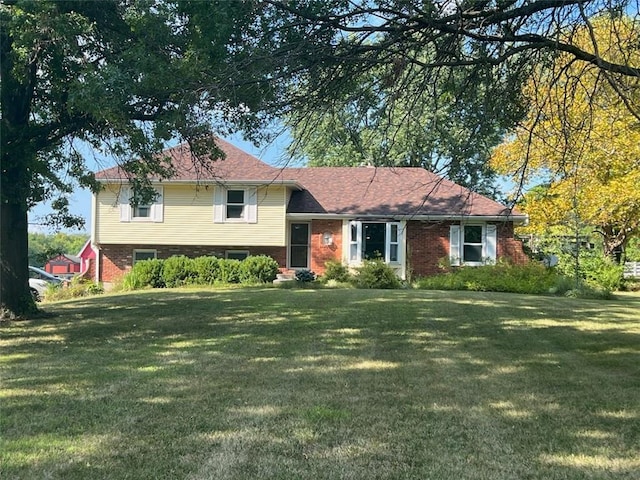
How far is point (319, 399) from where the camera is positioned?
5246 millimetres

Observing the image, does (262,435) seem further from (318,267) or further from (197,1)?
(318,267)

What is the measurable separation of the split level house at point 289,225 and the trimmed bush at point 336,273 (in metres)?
1.71

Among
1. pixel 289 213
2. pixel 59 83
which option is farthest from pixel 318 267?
pixel 59 83

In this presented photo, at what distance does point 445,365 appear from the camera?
6879 millimetres

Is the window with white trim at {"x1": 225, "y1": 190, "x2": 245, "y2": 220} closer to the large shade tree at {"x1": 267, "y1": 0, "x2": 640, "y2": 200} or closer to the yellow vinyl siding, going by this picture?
the yellow vinyl siding

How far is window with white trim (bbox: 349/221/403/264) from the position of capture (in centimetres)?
2162

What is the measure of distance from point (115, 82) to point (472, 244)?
1660 cm

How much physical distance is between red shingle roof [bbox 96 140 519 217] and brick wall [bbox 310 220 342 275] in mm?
583

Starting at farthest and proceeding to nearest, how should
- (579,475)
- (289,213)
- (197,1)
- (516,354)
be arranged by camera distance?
(289,213), (516,354), (197,1), (579,475)

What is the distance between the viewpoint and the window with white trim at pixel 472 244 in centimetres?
2138

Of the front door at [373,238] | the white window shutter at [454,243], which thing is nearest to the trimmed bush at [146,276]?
the front door at [373,238]

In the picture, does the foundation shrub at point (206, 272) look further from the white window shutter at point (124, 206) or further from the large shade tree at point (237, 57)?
the large shade tree at point (237, 57)

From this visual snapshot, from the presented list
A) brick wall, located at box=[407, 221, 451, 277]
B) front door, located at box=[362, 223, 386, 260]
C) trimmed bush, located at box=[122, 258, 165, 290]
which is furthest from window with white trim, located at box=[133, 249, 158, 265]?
brick wall, located at box=[407, 221, 451, 277]

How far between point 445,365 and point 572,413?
2.03 m
